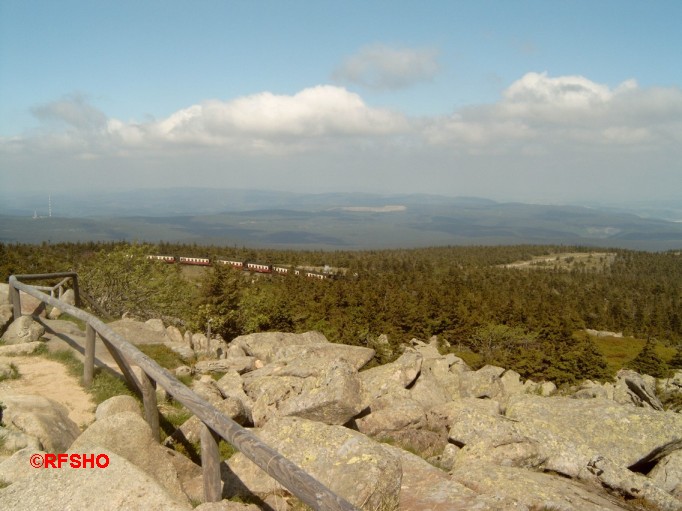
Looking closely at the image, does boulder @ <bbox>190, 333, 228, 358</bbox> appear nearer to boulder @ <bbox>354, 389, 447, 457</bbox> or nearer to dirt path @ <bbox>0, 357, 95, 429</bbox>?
dirt path @ <bbox>0, 357, 95, 429</bbox>

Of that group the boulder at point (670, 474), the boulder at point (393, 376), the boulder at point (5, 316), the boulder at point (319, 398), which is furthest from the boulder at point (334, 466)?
the boulder at point (5, 316)

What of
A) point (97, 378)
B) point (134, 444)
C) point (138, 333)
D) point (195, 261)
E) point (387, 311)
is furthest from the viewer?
point (195, 261)

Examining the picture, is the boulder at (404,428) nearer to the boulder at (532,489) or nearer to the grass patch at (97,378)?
the boulder at (532,489)

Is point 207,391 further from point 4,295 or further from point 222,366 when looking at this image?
point 4,295

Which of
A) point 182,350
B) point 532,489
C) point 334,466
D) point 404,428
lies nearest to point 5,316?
point 182,350

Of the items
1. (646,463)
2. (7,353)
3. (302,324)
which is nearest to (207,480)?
(7,353)

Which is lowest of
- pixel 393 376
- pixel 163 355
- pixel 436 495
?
pixel 393 376

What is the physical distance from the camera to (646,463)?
14281 millimetres

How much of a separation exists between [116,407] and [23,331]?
7165mm

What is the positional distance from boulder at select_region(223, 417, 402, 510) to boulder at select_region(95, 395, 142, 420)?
8.18 ft

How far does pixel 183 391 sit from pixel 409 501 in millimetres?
4489

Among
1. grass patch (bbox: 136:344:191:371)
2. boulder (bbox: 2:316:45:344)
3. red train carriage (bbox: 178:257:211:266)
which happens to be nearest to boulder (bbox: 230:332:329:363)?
grass patch (bbox: 136:344:191:371)

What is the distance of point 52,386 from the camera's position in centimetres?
1123

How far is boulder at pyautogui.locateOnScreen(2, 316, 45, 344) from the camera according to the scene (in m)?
13.8
